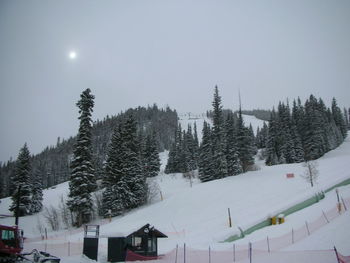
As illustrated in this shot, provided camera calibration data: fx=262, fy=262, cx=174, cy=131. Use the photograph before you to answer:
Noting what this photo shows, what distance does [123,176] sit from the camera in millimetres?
41594

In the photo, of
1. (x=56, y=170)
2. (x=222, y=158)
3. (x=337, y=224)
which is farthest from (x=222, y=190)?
(x=56, y=170)

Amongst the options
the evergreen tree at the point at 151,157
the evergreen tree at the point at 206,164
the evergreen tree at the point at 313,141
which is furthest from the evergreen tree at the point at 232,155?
the evergreen tree at the point at 151,157

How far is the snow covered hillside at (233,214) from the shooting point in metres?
22.5

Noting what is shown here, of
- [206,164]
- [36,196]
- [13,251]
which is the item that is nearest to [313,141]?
[206,164]

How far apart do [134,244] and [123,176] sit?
68.6 feet

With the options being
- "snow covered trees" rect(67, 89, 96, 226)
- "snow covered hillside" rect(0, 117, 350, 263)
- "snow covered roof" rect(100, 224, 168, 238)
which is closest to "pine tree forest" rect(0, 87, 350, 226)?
"snow covered trees" rect(67, 89, 96, 226)

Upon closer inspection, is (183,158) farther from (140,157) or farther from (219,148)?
(140,157)

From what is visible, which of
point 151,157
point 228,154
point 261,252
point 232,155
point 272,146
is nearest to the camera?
point 261,252

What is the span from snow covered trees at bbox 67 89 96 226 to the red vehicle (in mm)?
19575

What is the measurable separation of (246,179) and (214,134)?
1561cm

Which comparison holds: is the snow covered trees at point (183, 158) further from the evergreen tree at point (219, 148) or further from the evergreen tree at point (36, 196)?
the evergreen tree at point (36, 196)

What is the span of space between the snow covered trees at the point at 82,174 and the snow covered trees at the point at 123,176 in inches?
147

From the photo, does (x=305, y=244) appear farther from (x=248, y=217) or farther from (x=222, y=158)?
(x=222, y=158)

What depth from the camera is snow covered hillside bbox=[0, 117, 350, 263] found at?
22500 millimetres
